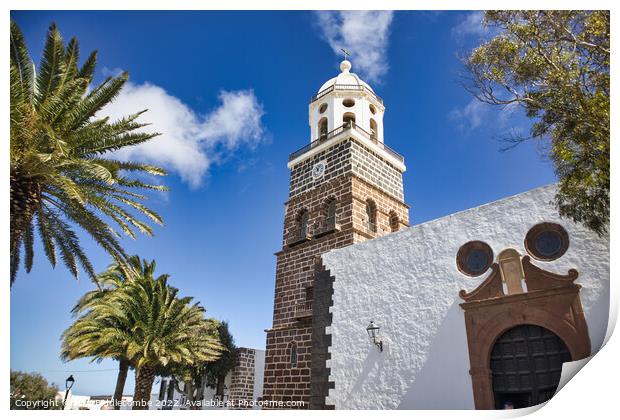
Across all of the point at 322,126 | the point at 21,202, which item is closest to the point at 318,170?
the point at 322,126

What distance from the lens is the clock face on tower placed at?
43.5 feet

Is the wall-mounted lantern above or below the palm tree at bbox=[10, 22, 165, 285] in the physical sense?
below

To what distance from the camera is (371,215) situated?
1277 cm

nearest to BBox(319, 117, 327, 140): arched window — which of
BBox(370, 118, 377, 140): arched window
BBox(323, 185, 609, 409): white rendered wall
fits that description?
BBox(370, 118, 377, 140): arched window

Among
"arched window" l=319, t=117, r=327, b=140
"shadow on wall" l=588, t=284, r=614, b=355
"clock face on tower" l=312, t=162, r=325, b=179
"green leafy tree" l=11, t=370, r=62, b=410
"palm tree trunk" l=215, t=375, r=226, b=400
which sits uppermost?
"arched window" l=319, t=117, r=327, b=140

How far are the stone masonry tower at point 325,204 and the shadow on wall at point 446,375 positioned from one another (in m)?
2.81

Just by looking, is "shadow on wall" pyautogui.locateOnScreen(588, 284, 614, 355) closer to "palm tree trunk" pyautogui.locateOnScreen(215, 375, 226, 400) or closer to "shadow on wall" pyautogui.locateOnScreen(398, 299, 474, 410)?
"shadow on wall" pyautogui.locateOnScreen(398, 299, 474, 410)

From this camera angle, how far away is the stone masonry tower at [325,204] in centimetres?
1109

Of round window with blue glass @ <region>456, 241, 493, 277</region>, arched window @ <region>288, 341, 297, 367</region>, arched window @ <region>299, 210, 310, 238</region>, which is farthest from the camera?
arched window @ <region>299, 210, 310, 238</region>

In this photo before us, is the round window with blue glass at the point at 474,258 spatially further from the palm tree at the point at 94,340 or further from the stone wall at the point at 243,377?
the stone wall at the point at 243,377

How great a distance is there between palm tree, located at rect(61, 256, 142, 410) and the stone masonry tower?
386cm
